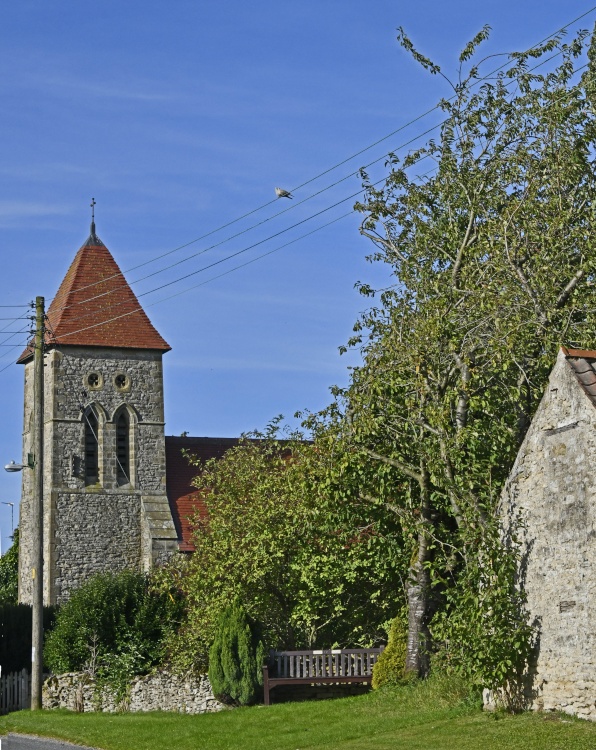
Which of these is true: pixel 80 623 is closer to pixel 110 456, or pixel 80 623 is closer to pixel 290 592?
pixel 290 592

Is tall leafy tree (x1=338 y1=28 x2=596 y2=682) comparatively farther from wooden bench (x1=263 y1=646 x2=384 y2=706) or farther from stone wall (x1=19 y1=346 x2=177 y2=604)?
stone wall (x1=19 y1=346 x2=177 y2=604)

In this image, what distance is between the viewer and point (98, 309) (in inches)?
1810

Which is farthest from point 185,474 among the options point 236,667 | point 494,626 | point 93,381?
point 494,626

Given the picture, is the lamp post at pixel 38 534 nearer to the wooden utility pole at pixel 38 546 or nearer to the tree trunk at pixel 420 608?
the wooden utility pole at pixel 38 546

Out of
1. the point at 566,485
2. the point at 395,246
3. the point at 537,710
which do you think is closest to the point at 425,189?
the point at 395,246

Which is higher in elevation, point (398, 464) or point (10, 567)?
point (10, 567)

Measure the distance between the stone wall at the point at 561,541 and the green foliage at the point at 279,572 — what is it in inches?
321

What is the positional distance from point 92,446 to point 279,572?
1568 centimetres

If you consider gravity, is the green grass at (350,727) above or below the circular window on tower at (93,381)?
below

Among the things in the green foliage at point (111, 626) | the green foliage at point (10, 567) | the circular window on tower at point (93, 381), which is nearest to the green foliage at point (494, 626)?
the green foliage at point (111, 626)

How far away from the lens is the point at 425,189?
27.0m

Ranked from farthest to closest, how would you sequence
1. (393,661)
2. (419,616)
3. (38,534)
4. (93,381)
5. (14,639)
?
1. (93,381)
2. (14,639)
3. (38,534)
4. (393,661)
5. (419,616)

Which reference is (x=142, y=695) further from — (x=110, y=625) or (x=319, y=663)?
(x=110, y=625)

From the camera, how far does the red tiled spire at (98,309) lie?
45156 millimetres
